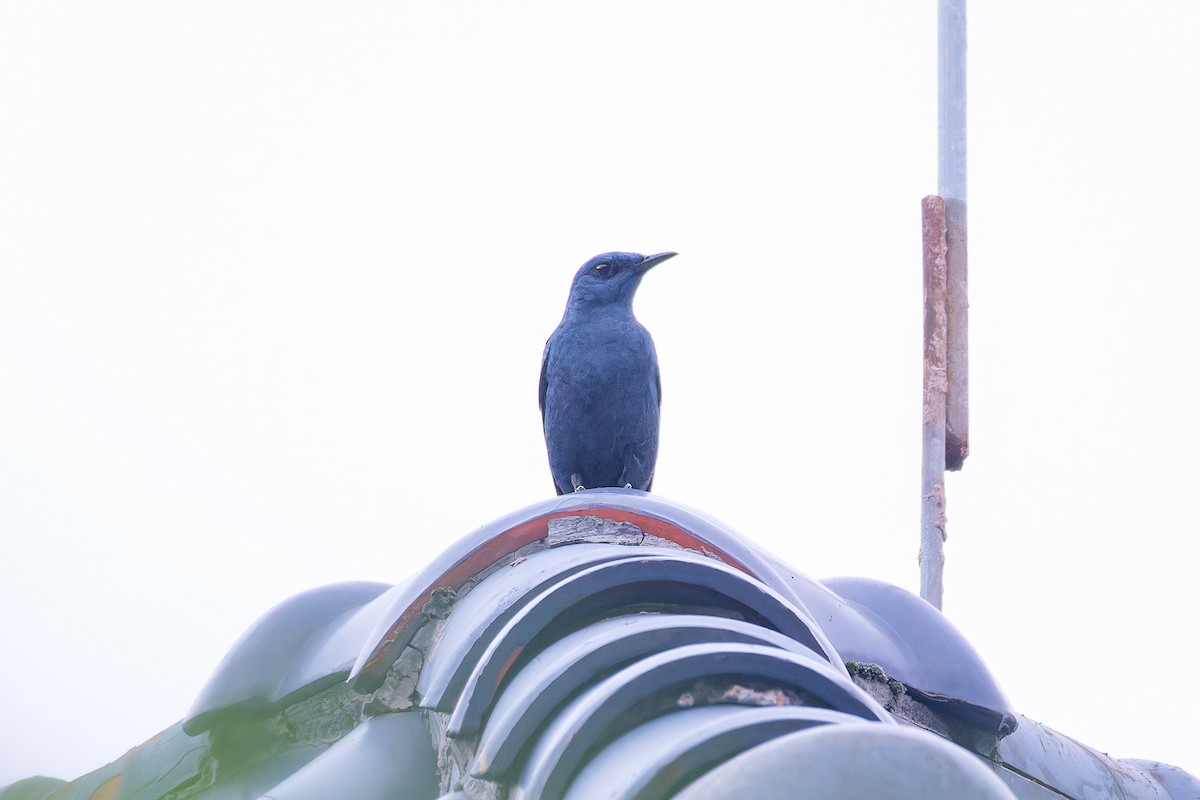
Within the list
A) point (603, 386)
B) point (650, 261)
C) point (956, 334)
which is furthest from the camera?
point (650, 261)

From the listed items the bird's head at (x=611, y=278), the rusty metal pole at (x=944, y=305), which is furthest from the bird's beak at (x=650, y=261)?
the rusty metal pole at (x=944, y=305)

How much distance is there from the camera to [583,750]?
1.57 metres

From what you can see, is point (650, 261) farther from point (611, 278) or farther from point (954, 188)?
point (954, 188)

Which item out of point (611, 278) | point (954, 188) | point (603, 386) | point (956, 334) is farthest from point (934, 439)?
point (611, 278)

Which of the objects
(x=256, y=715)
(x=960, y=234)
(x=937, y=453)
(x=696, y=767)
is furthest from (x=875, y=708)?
(x=960, y=234)

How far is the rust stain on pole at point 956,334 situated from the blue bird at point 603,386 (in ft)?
3.72

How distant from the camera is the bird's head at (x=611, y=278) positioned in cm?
482

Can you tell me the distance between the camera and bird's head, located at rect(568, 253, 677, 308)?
190 inches

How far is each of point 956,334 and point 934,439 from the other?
45cm

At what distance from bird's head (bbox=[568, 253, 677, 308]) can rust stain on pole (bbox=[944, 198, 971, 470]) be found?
1.15 metres

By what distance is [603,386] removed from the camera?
4547 mm

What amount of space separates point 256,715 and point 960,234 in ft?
10.9

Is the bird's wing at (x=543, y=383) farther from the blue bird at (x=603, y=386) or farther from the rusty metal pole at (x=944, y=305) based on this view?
the rusty metal pole at (x=944, y=305)

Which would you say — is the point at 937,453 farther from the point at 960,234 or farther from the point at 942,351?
the point at 960,234
